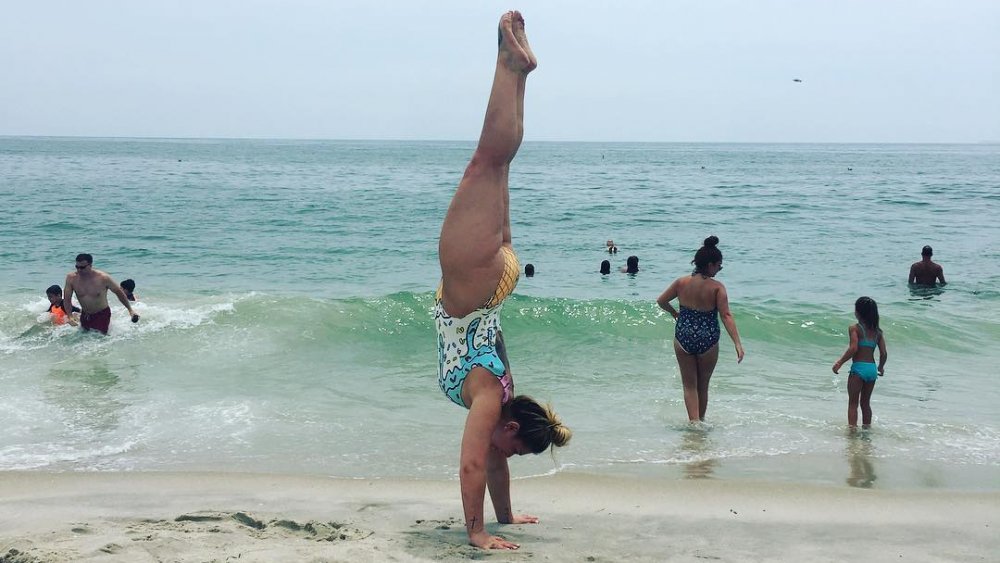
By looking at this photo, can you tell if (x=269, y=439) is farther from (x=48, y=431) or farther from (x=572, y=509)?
(x=572, y=509)

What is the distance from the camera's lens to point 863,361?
783 centimetres

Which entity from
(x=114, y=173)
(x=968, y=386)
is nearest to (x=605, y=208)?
(x=968, y=386)

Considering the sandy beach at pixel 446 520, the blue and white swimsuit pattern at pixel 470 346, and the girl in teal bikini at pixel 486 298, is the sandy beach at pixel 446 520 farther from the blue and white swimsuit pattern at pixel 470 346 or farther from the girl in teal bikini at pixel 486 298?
the blue and white swimsuit pattern at pixel 470 346

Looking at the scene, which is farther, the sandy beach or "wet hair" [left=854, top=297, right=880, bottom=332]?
"wet hair" [left=854, top=297, right=880, bottom=332]

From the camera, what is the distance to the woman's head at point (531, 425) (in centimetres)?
418

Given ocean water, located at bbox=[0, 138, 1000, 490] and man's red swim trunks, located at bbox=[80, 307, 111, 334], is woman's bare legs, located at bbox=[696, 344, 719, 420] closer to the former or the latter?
ocean water, located at bbox=[0, 138, 1000, 490]

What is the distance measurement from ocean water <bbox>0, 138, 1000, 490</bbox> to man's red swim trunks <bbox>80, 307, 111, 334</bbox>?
0.23 meters

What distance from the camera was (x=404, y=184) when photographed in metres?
50.6

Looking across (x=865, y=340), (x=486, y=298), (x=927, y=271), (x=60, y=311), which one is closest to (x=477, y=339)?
(x=486, y=298)

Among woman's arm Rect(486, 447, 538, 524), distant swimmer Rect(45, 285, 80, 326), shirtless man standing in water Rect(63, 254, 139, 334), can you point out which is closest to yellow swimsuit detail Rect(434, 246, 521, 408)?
woman's arm Rect(486, 447, 538, 524)

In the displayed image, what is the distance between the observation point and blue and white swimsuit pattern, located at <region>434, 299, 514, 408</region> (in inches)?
162

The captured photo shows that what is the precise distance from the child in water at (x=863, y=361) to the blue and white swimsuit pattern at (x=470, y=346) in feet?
14.8

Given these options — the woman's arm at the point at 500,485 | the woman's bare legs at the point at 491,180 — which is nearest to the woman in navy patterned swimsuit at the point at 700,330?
the woman's arm at the point at 500,485

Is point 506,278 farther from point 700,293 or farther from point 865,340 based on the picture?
point 865,340
